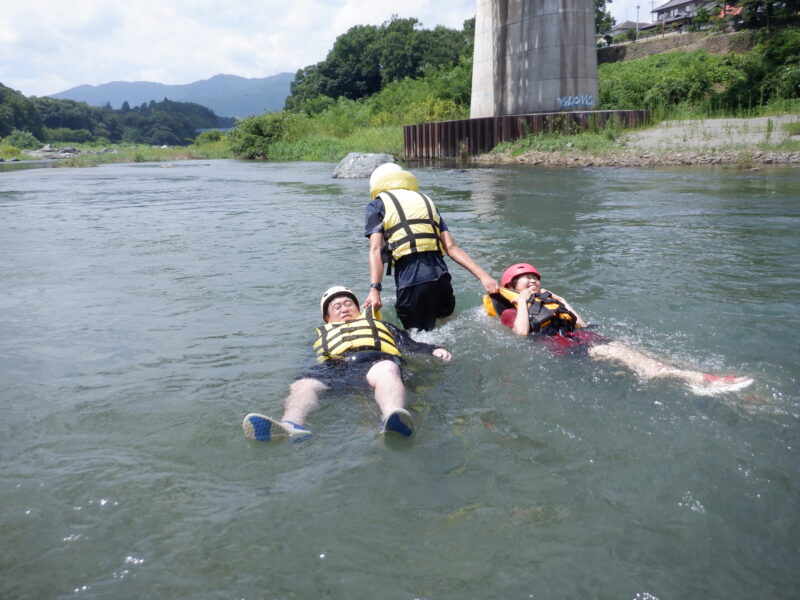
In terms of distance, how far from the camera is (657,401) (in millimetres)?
4352

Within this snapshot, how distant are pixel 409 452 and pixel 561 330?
2.43 meters

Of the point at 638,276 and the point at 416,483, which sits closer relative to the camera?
the point at 416,483

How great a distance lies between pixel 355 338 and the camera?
5.04 meters

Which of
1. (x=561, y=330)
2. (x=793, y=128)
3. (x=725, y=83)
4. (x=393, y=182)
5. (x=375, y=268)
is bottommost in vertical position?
(x=561, y=330)

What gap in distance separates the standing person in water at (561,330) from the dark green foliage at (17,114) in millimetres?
130039

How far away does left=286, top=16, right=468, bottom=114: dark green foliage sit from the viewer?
83375 millimetres

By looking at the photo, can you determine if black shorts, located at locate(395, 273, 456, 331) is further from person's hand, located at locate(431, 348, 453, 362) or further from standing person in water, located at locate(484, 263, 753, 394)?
person's hand, located at locate(431, 348, 453, 362)

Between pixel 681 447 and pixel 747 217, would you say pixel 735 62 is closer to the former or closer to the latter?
pixel 747 217

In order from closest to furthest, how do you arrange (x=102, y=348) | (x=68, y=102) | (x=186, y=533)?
(x=186, y=533) < (x=102, y=348) < (x=68, y=102)

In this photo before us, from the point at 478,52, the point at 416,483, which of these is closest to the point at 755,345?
the point at 416,483

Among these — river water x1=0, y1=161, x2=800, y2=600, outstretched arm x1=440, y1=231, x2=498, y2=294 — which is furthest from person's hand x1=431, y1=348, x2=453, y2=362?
outstretched arm x1=440, y1=231, x2=498, y2=294

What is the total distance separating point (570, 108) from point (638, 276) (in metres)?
24.2

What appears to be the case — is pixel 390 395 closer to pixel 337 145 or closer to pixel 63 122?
pixel 337 145

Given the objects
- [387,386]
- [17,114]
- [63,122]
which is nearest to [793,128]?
[387,386]
